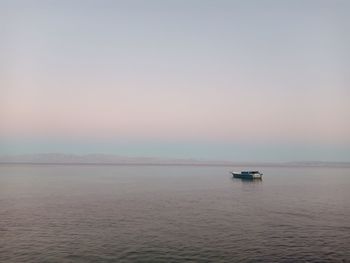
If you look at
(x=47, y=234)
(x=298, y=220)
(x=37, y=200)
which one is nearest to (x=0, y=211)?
(x=37, y=200)

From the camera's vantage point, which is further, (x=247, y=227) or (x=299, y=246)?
(x=247, y=227)

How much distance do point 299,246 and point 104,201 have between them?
55.4 m

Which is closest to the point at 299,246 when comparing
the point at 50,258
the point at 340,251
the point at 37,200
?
the point at 340,251

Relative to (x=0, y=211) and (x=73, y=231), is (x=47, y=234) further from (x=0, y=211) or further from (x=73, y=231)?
(x=0, y=211)

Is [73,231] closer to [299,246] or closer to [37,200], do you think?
[299,246]

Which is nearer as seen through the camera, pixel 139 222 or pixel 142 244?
→ pixel 142 244

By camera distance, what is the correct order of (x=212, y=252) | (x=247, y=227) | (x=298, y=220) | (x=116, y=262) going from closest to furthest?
(x=116, y=262) < (x=212, y=252) < (x=247, y=227) < (x=298, y=220)

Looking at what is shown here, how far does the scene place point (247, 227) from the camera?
59969 mm

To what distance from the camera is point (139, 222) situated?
207 ft

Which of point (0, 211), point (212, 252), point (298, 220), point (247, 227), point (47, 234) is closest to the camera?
point (212, 252)

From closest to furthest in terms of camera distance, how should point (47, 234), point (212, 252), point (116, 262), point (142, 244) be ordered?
Result: point (116, 262) < point (212, 252) < point (142, 244) < point (47, 234)

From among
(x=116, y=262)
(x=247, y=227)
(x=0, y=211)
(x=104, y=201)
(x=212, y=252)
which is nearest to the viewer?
(x=116, y=262)

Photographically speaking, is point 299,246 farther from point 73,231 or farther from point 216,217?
point 73,231

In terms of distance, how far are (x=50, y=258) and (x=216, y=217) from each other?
34496 mm
